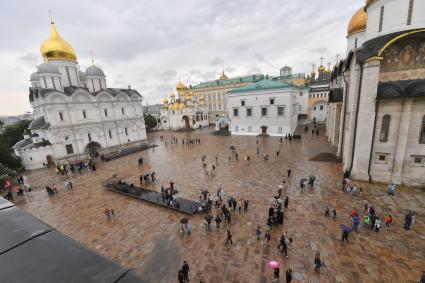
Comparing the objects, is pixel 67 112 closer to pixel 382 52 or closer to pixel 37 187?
pixel 37 187

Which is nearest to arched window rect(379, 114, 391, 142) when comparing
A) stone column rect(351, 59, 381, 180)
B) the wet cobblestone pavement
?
stone column rect(351, 59, 381, 180)

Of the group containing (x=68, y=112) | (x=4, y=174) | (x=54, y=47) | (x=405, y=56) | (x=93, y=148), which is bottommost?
(x=4, y=174)

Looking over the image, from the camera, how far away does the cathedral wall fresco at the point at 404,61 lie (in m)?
12.7

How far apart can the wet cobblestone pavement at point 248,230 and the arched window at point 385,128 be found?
11.4 ft

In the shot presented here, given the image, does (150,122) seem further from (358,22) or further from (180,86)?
(358,22)

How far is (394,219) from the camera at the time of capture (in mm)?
10836

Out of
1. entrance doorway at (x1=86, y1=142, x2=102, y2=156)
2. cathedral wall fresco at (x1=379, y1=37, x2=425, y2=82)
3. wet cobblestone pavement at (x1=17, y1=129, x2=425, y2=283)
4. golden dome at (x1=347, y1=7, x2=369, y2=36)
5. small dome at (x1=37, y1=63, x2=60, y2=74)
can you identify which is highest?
golden dome at (x1=347, y1=7, x2=369, y2=36)

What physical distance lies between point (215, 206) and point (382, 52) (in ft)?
49.7

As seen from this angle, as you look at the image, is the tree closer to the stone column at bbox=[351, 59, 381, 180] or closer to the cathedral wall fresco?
the stone column at bbox=[351, 59, 381, 180]

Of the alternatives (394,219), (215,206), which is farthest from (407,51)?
(215,206)

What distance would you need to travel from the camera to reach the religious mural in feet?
41.7

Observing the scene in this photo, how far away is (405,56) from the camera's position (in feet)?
43.1

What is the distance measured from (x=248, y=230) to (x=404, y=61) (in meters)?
15.2

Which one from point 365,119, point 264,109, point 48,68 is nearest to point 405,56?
point 365,119
